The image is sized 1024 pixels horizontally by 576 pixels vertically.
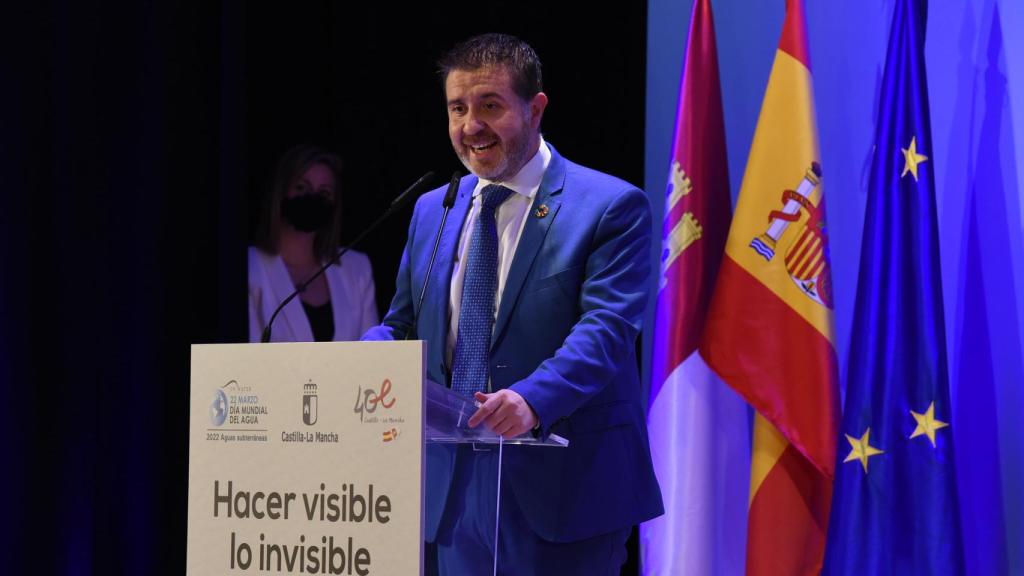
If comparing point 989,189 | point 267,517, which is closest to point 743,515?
point 989,189

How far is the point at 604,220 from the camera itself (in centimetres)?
242

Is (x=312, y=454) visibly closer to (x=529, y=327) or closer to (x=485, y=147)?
(x=529, y=327)

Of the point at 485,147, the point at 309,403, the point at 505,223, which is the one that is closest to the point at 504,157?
the point at 485,147

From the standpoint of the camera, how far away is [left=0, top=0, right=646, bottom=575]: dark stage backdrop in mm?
3877

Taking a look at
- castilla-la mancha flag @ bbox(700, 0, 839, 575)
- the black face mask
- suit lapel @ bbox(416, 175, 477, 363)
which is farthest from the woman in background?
suit lapel @ bbox(416, 175, 477, 363)

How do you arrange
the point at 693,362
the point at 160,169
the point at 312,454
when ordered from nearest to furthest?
the point at 312,454, the point at 693,362, the point at 160,169

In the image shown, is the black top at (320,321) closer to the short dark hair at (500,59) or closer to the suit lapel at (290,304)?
the suit lapel at (290,304)

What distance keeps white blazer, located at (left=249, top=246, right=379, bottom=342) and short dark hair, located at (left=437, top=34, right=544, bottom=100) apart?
7.03 ft

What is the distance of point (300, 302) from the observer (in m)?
4.59

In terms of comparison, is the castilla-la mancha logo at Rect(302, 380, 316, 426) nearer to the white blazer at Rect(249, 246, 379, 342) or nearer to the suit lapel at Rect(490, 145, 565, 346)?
the suit lapel at Rect(490, 145, 565, 346)

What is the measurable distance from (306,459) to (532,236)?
0.79 metres

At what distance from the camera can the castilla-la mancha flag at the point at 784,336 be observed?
331 centimetres

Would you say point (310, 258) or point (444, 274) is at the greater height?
point (310, 258)

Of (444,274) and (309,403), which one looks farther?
(444,274)
